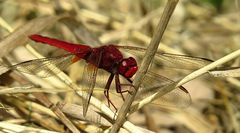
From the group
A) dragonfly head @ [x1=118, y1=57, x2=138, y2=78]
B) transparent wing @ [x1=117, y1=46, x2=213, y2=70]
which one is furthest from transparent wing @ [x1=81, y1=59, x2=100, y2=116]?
transparent wing @ [x1=117, y1=46, x2=213, y2=70]

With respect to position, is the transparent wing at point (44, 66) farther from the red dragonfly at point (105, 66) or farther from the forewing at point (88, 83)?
the forewing at point (88, 83)

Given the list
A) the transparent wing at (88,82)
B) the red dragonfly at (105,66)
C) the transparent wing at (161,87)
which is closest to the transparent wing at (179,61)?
the red dragonfly at (105,66)

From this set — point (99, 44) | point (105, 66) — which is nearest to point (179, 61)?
point (105, 66)

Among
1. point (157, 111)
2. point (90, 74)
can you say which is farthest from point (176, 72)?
point (90, 74)

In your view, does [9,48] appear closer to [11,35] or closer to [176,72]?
[11,35]

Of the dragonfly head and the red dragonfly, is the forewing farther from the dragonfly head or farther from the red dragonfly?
the dragonfly head
